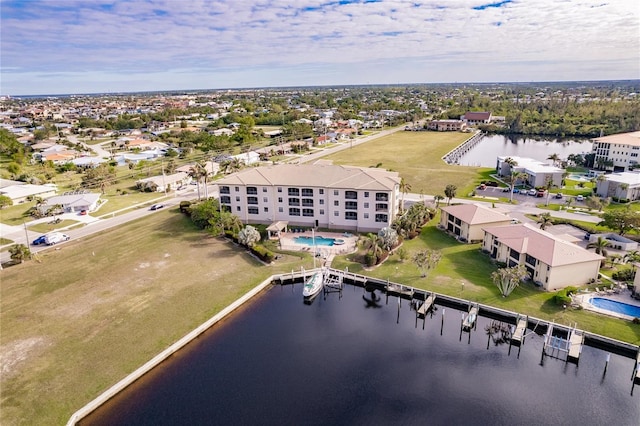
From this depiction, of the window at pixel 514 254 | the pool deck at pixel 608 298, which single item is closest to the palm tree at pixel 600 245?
the pool deck at pixel 608 298

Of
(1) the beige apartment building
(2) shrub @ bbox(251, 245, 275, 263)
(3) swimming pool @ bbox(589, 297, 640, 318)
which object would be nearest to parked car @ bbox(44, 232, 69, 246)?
(2) shrub @ bbox(251, 245, 275, 263)

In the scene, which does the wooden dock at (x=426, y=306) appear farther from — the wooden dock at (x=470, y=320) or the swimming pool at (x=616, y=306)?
the swimming pool at (x=616, y=306)

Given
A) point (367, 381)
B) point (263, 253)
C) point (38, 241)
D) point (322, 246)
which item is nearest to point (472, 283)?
point (367, 381)

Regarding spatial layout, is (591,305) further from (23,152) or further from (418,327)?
(23,152)

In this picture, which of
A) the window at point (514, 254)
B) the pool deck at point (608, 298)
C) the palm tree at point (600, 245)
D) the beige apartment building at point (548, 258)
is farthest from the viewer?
the palm tree at point (600, 245)

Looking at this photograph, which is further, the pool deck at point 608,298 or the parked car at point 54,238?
the parked car at point 54,238

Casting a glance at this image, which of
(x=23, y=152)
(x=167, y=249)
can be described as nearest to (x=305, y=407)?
(x=167, y=249)

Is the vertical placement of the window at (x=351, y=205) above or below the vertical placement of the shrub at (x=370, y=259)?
above
